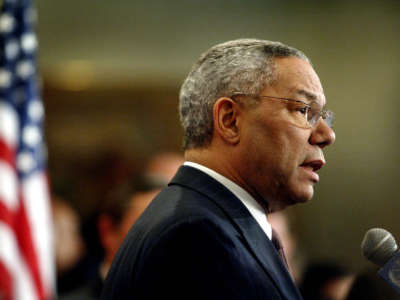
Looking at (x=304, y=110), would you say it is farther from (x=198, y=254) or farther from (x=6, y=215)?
(x=6, y=215)

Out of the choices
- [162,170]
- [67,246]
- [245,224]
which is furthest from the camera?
[67,246]

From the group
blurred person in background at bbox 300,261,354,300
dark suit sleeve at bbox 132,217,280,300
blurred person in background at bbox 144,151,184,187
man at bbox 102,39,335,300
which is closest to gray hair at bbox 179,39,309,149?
man at bbox 102,39,335,300

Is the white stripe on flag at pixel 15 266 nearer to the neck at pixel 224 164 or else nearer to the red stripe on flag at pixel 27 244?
the red stripe on flag at pixel 27 244

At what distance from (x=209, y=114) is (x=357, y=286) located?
2.79ft

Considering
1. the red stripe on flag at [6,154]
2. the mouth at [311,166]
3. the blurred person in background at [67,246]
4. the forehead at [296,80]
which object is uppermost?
the forehead at [296,80]

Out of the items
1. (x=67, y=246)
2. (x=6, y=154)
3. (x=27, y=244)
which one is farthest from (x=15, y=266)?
(x=67, y=246)

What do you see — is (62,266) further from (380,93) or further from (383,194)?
(380,93)

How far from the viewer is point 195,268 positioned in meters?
1.16

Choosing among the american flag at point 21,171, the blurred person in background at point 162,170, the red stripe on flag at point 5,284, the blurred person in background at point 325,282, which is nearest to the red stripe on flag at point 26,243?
the american flag at point 21,171

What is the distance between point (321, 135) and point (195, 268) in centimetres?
59

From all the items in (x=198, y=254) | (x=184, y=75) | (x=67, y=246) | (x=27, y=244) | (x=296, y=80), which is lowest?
(x=67, y=246)

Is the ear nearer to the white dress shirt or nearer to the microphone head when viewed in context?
the white dress shirt

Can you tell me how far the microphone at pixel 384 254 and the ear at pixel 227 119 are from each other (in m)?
0.40

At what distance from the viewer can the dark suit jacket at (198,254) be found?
1166 millimetres
